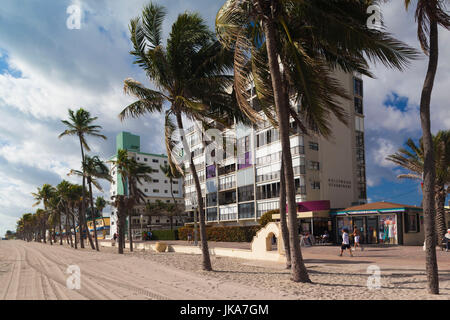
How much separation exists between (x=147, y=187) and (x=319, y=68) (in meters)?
86.3

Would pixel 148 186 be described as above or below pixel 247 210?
above

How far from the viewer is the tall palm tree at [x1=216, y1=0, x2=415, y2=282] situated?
9.66 meters

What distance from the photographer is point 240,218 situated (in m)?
48.4

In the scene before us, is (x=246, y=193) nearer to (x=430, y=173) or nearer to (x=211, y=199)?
(x=211, y=199)

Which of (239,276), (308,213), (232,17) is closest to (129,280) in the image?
(239,276)

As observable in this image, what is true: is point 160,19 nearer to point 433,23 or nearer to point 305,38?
point 305,38

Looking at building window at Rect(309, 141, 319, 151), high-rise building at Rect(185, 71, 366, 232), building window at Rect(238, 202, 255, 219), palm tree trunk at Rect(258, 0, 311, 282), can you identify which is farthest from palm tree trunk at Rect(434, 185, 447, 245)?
building window at Rect(238, 202, 255, 219)

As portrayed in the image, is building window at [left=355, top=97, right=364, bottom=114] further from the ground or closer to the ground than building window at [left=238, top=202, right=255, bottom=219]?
further from the ground

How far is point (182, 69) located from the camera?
1568cm

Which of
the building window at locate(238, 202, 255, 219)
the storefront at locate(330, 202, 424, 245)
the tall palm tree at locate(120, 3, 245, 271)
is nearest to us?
the tall palm tree at locate(120, 3, 245, 271)

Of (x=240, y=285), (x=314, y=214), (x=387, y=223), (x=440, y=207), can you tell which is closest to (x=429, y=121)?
(x=240, y=285)

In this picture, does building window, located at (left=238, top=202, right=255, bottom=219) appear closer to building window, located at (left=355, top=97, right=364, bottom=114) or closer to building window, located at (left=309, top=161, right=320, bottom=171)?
building window, located at (left=309, top=161, right=320, bottom=171)

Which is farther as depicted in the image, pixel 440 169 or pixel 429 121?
pixel 440 169

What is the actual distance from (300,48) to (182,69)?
556 centimetres
